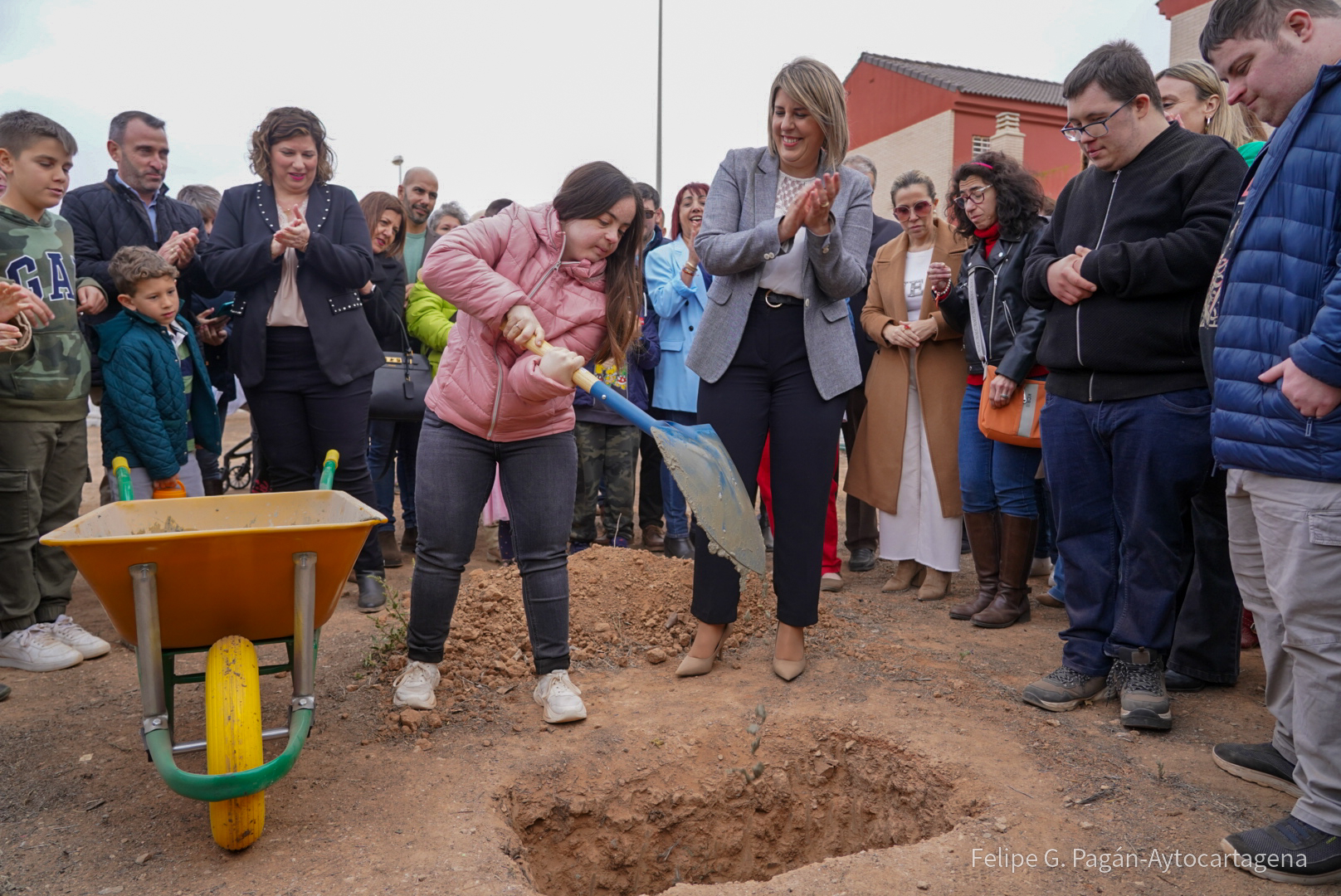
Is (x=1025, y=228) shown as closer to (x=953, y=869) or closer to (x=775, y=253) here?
(x=775, y=253)

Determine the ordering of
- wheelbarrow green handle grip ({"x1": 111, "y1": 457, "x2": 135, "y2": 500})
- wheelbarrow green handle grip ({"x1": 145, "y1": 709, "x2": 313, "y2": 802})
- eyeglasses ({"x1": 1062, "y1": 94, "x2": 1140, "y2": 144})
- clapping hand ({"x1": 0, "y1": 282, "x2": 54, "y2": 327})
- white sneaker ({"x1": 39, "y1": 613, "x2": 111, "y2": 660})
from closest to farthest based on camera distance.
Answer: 1. wheelbarrow green handle grip ({"x1": 145, "y1": 709, "x2": 313, "y2": 802})
2. wheelbarrow green handle grip ({"x1": 111, "y1": 457, "x2": 135, "y2": 500})
3. eyeglasses ({"x1": 1062, "y1": 94, "x2": 1140, "y2": 144})
4. clapping hand ({"x1": 0, "y1": 282, "x2": 54, "y2": 327})
5. white sneaker ({"x1": 39, "y1": 613, "x2": 111, "y2": 660})

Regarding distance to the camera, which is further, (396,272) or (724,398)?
(396,272)

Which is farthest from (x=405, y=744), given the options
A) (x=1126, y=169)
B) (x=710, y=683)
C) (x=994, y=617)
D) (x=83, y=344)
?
(x=1126, y=169)

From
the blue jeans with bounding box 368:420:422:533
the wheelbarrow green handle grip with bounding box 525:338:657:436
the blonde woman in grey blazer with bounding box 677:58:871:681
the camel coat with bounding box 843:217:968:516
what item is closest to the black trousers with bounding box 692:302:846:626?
the blonde woman in grey blazer with bounding box 677:58:871:681

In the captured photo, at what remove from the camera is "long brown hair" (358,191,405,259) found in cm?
542

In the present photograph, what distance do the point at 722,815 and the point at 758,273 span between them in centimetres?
193

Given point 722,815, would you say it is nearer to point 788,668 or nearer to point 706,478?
point 788,668

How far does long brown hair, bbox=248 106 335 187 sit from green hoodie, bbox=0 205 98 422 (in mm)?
898

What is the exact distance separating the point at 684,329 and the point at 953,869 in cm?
375

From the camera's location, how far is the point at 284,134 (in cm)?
434

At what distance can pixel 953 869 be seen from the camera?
7.64 ft

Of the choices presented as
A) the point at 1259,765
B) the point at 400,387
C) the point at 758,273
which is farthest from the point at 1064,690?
the point at 400,387

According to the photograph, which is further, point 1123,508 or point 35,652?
point 35,652

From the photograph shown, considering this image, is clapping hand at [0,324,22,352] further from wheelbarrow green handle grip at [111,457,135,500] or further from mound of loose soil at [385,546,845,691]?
mound of loose soil at [385,546,845,691]
